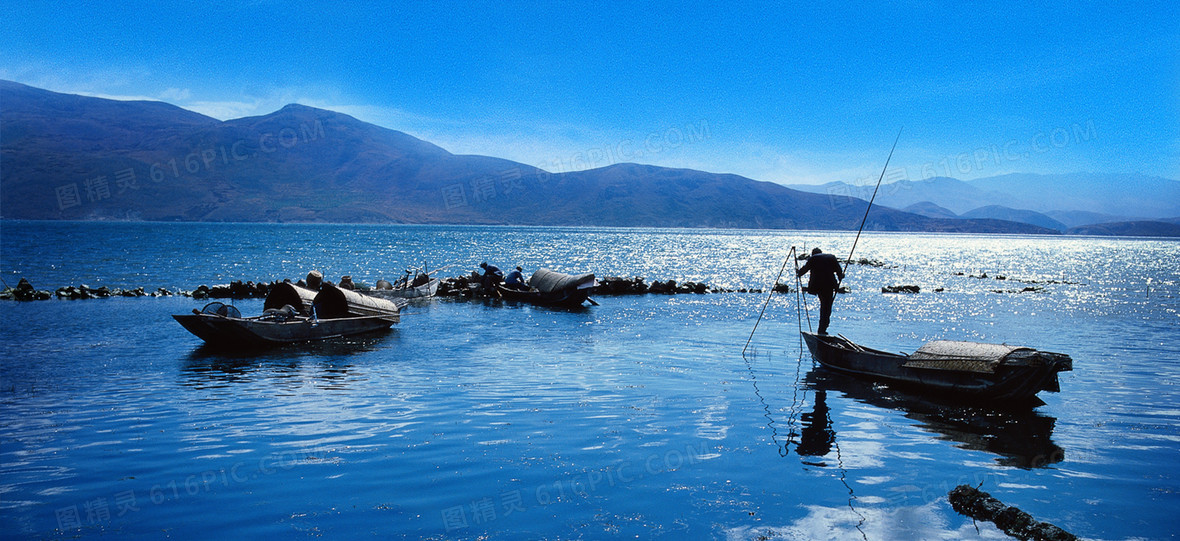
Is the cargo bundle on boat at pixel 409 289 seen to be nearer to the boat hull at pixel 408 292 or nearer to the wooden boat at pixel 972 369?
the boat hull at pixel 408 292

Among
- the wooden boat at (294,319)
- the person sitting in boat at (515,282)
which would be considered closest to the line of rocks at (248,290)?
the person sitting in boat at (515,282)

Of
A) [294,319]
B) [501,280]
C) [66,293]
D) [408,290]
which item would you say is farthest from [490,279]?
[66,293]

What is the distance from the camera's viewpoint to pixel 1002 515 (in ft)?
26.0

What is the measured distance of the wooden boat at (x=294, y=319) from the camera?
70.7 ft

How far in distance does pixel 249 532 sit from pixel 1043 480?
1079 centimetres

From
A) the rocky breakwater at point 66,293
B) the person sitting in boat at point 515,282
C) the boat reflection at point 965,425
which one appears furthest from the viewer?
the person sitting in boat at point 515,282

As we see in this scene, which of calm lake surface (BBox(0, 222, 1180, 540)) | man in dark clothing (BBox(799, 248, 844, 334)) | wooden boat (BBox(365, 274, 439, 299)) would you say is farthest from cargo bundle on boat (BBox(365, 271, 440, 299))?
man in dark clothing (BBox(799, 248, 844, 334))

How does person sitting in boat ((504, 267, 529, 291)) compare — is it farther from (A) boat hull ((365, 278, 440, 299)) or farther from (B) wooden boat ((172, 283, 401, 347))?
(B) wooden boat ((172, 283, 401, 347))

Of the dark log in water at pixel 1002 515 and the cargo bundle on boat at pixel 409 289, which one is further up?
the cargo bundle on boat at pixel 409 289

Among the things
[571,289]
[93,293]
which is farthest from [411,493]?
[93,293]

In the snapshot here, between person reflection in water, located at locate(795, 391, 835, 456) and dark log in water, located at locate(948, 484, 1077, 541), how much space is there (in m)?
2.46

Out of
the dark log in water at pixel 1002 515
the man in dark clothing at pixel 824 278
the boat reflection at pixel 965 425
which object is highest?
the man in dark clothing at pixel 824 278

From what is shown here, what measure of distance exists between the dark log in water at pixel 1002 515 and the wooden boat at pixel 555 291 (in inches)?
1198

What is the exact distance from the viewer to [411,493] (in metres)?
8.88
